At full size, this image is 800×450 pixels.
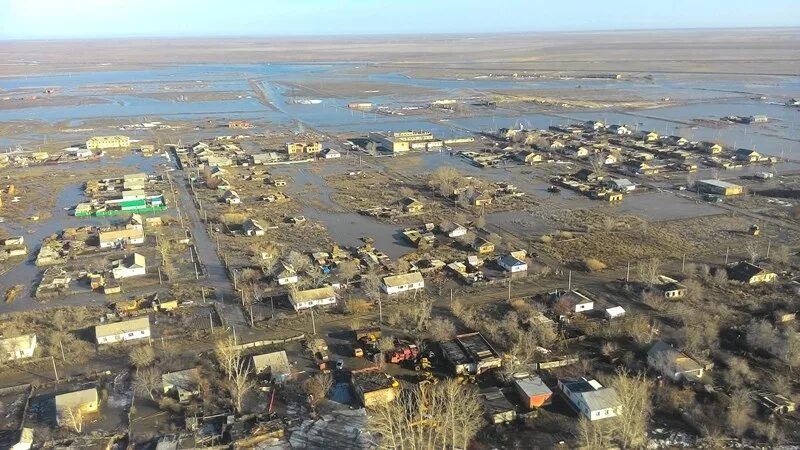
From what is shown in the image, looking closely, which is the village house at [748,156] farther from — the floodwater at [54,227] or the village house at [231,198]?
the floodwater at [54,227]

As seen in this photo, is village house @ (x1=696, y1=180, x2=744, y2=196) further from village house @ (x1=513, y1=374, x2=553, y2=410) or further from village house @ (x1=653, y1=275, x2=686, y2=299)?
village house @ (x1=513, y1=374, x2=553, y2=410)

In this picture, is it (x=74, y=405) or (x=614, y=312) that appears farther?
(x=614, y=312)

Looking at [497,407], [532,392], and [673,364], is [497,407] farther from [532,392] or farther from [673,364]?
[673,364]

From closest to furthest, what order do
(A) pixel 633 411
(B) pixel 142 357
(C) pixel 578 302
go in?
(A) pixel 633 411 < (B) pixel 142 357 < (C) pixel 578 302

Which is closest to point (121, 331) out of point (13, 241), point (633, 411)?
point (13, 241)

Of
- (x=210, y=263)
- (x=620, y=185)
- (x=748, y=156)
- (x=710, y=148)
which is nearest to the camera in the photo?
(x=210, y=263)

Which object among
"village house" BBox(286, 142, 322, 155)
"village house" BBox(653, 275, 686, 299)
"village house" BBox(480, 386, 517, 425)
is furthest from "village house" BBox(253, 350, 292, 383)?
"village house" BBox(286, 142, 322, 155)

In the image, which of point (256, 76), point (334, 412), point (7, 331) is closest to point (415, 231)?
point (334, 412)
